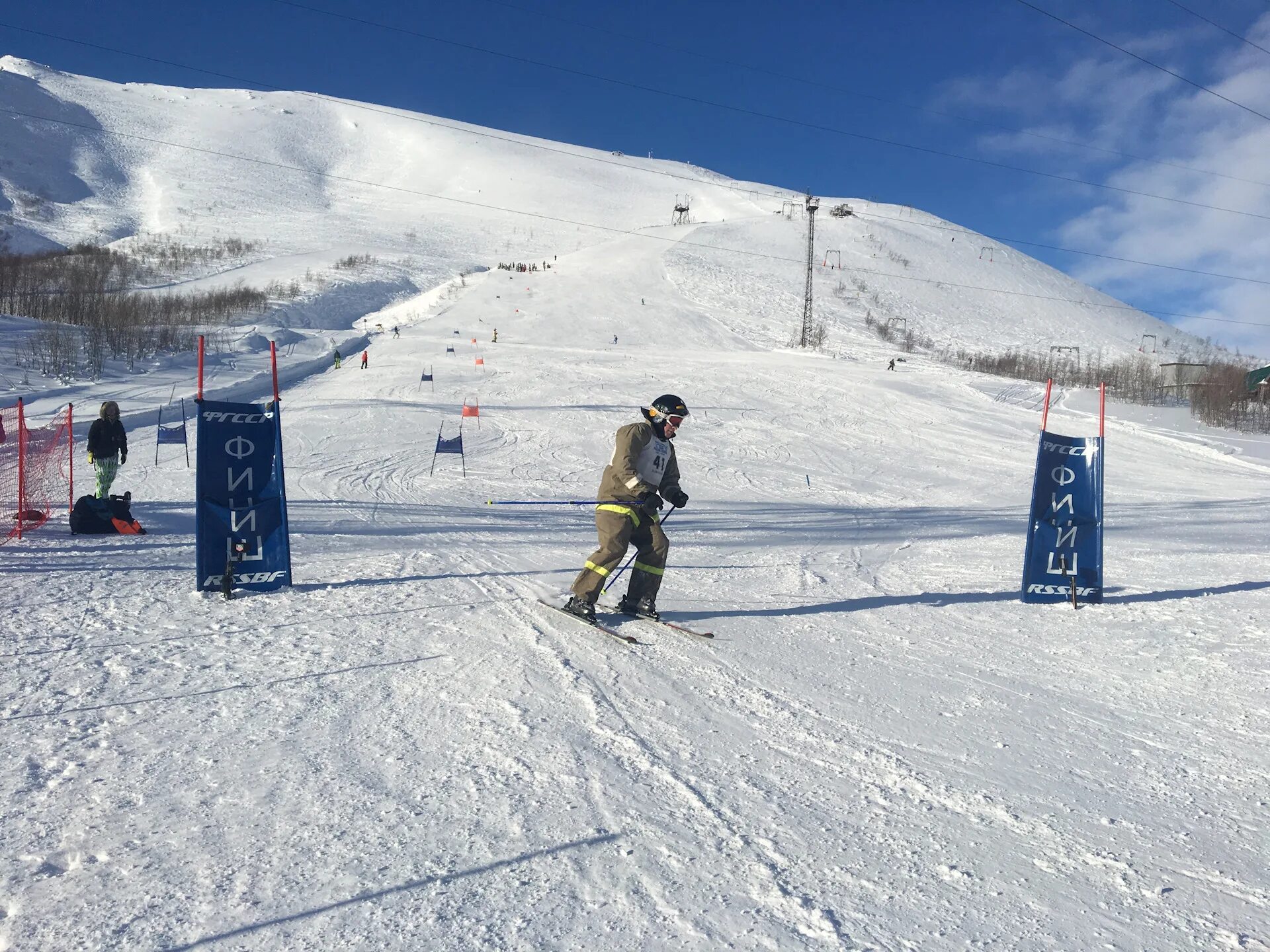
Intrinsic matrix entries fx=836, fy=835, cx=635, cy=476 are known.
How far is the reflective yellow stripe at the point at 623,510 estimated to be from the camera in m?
6.53

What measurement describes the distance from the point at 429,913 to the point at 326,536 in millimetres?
7621

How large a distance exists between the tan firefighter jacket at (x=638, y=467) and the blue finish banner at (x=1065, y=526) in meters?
3.55

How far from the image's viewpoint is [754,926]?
9.57 feet

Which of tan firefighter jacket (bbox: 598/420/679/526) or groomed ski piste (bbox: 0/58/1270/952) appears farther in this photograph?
tan firefighter jacket (bbox: 598/420/679/526)

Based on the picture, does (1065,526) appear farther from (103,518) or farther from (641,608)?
(103,518)

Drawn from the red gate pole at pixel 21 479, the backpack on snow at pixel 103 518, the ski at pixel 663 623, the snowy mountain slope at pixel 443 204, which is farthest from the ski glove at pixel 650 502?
the snowy mountain slope at pixel 443 204

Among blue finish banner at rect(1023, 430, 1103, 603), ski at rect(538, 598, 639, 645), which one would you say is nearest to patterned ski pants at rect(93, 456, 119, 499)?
ski at rect(538, 598, 639, 645)

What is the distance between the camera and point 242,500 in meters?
7.03

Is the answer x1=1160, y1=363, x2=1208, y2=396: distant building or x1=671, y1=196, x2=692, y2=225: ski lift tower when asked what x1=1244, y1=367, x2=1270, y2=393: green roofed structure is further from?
x1=671, y1=196, x2=692, y2=225: ski lift tower

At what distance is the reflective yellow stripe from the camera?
6.53m

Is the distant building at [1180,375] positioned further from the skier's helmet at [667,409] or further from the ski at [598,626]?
the ski at [598,626]

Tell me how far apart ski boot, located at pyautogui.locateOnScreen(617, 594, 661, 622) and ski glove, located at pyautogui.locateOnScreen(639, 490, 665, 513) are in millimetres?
769

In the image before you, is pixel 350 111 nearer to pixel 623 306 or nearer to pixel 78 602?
pixel 623 306

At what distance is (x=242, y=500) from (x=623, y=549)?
327 cm
